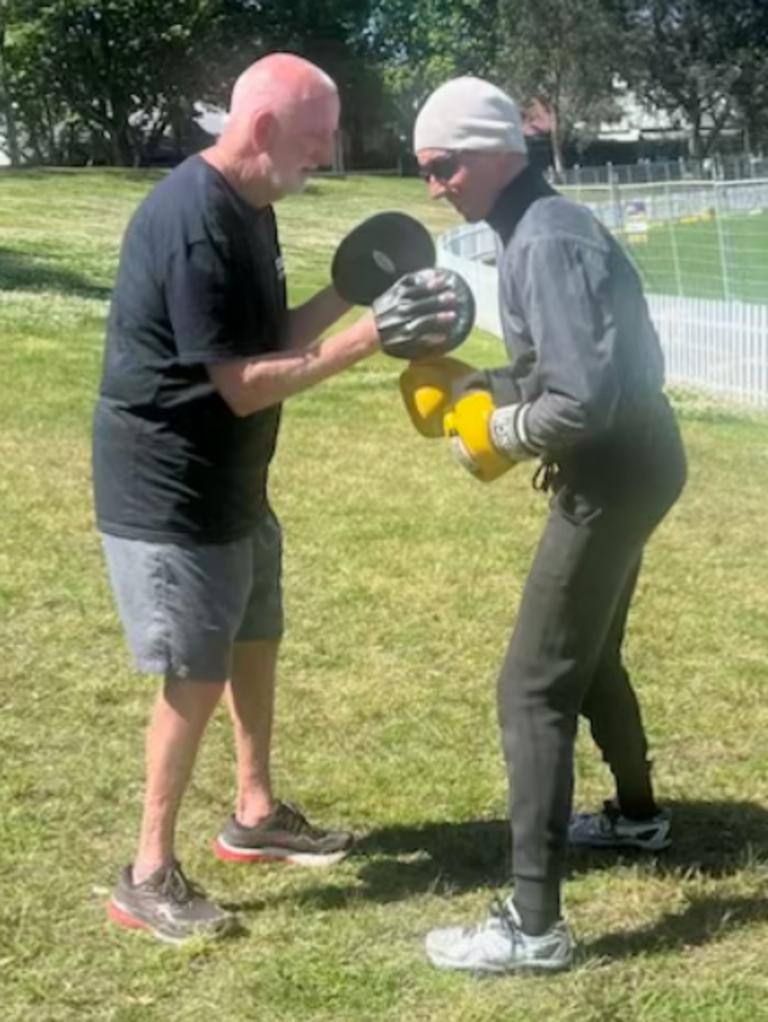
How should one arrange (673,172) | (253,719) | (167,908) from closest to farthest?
(167,908)
(253,719)
(673,172)

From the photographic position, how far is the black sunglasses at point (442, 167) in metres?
3.45

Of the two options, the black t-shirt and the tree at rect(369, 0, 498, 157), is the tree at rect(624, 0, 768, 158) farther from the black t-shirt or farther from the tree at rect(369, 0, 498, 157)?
the black t-shirt

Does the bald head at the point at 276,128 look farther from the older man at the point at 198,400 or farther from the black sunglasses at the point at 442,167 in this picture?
the black sunglasses at the point at 442,167

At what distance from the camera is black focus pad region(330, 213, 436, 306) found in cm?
390

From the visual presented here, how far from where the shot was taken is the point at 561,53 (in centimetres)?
6756

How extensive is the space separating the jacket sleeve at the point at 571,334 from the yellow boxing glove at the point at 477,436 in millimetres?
186

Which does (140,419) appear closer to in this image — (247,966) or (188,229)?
(188,229)

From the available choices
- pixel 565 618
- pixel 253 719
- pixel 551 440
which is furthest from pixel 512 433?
pixel 253 719

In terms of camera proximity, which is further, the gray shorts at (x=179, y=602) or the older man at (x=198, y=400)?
the gray shorts at (x=179, y=602)

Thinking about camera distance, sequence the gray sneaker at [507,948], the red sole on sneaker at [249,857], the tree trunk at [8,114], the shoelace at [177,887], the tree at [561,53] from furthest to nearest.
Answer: the tree at [561,53]
the tree trunk at [8,114]
the red sole on sneaker at [249,857]
the shoelace at [177,887]
the gray sneaker at [507,948]

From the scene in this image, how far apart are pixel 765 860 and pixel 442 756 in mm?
1105

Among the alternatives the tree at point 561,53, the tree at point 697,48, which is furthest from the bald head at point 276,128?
the tree at point 697,48

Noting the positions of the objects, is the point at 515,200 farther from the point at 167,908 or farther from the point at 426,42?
the point at 426,42

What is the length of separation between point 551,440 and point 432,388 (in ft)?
1.47
